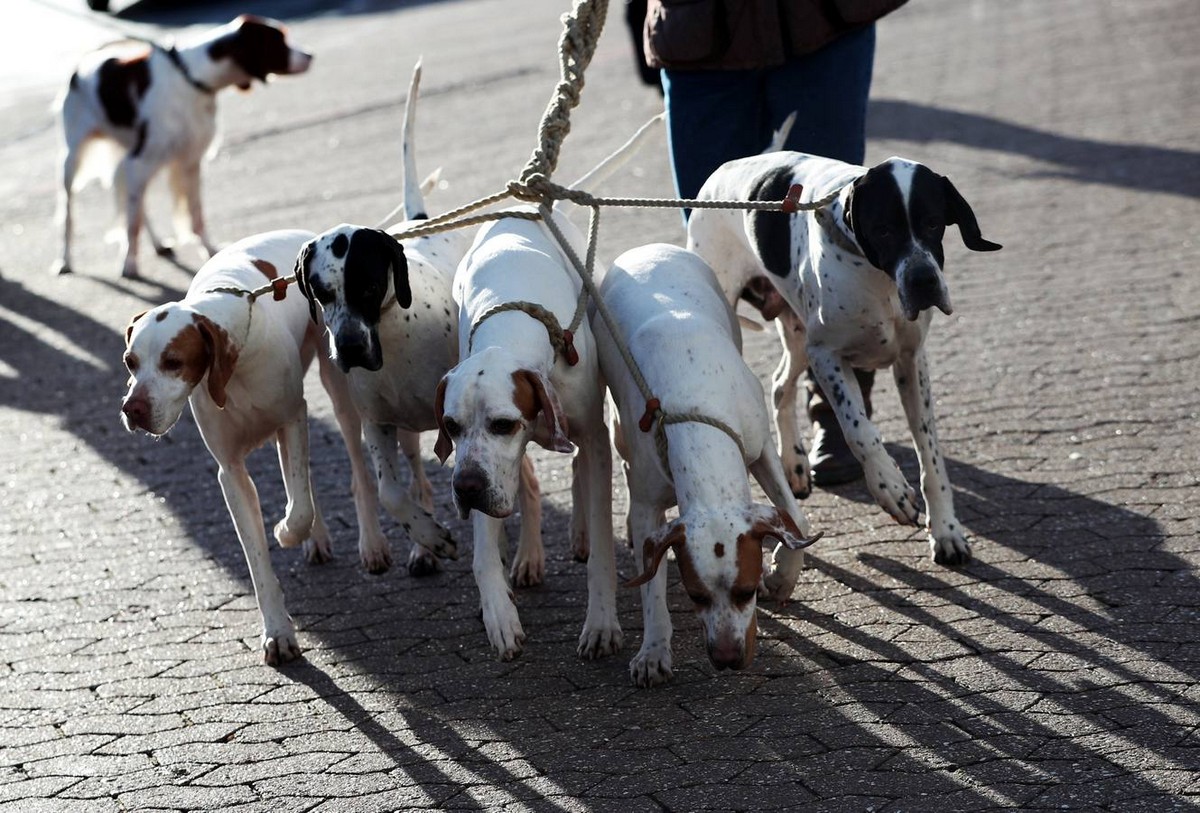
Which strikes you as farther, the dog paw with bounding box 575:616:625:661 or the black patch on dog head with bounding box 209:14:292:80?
the black patch on dog head with bounding box 209:14:292:80

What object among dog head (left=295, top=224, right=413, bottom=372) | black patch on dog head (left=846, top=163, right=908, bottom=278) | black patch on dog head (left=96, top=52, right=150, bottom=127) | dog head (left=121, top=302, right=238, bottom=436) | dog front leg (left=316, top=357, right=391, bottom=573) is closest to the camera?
black patch on dog head (left=846, top=163, right=908, bottom=278)

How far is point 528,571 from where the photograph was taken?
17.0ft

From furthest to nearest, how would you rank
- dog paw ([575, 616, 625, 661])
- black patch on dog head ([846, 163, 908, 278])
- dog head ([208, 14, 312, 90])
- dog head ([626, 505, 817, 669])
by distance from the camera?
dog head ([208, 14, 312, 90])
dog paw ([575, 616, 625, 661])
black patch on dog head ([846, 163, 908, 278])
dog head ([626, 505, 817, 669])

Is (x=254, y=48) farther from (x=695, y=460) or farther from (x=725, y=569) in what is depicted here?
(x=725, y=569)

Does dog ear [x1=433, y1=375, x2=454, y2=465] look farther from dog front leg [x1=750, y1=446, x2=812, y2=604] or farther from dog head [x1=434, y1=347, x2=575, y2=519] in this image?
dog front leg [x1=750, y1=446, x2=812, y2=604]

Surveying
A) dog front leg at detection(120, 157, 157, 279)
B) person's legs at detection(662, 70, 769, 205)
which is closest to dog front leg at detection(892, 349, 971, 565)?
person's legs at detection(662, 70, 769, 205)

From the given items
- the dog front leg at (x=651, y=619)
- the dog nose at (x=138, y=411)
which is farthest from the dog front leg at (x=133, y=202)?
the dog front leg at (x=651, y=619)

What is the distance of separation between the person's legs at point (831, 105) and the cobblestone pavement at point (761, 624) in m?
0.15

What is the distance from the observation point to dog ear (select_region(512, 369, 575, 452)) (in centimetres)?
395

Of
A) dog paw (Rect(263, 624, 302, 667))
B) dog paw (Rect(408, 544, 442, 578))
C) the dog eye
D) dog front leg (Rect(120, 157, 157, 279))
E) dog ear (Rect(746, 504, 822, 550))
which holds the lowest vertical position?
dog front leg (Rect(120, 157, 157, 279))

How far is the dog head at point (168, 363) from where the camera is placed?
4461 millimetres

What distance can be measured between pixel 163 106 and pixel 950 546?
720 centimetres

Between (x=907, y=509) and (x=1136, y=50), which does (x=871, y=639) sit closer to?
(x=907, y=509)

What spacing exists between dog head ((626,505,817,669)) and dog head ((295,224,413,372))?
108 cm
